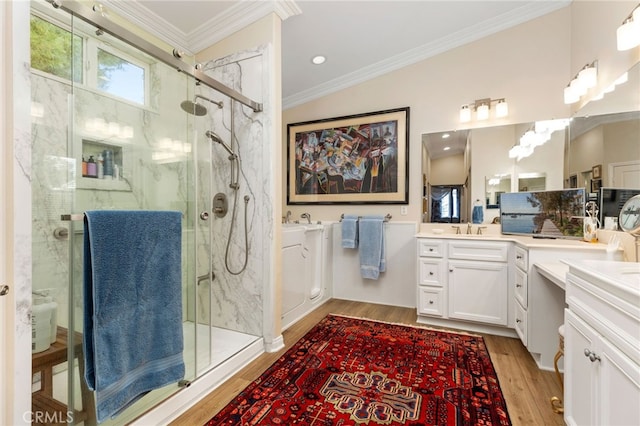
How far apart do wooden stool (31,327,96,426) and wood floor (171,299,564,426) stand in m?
0.45

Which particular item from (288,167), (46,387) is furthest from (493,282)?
(46,387)

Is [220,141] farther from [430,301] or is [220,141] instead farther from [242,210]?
[430,301]

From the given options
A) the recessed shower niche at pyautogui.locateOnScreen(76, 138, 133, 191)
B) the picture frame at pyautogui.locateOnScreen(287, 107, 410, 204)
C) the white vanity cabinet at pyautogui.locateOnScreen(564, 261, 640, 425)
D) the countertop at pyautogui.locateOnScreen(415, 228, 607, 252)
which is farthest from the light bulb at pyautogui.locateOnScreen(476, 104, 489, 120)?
the recessed shower niche at pyautogui.locateOnScreen(76, 138, 133, 191)

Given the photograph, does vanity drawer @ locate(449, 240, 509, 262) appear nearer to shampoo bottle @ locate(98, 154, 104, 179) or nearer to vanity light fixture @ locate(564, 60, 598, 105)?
vanity light fixture @ locate(564, 60, 598, 105)

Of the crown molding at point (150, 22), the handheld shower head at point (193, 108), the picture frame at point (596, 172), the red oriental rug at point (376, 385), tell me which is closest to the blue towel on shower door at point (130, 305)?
the red oriental rug at point (376, 385)

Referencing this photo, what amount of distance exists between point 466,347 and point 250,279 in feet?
6.11

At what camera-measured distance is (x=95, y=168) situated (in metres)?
1.49

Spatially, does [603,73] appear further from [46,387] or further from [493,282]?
[46,387]

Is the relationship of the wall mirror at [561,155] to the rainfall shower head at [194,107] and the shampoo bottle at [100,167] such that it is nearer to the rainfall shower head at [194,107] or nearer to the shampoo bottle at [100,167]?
the rainfall shower head at [194,107]

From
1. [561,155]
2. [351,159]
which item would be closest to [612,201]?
[561,155]

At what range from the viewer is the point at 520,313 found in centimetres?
230

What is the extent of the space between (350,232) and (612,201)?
2.25m

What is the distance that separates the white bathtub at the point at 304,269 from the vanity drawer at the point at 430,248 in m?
1.12

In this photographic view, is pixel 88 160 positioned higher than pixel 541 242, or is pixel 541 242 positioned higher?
pixel 88 160
